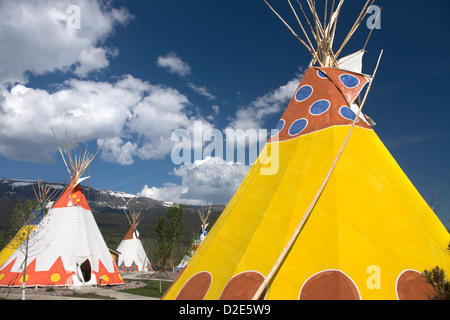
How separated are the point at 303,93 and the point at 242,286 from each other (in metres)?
4.42

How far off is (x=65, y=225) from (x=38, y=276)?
94.4 inches

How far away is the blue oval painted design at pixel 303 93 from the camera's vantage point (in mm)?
6539

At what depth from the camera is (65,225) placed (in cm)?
1416

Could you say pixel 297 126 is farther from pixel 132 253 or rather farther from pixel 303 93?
pixel 132 253

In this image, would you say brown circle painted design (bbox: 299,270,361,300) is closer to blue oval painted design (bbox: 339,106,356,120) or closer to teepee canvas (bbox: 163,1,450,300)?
teepee canvas (bbox: 163,1,450,300)

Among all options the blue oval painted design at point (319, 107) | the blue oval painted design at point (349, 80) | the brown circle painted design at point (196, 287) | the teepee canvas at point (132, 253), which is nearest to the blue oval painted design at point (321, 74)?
the blue oval painted design at point (349, 80)

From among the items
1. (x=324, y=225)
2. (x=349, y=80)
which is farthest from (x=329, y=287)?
(x=349, y=80)

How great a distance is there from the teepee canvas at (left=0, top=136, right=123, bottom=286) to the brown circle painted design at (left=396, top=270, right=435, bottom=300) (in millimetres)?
12578

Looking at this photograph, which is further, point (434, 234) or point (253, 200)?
point (253, 200)

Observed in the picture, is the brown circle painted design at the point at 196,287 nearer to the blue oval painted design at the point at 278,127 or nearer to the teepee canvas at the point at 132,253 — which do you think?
the blue oval painted design at the point at 278,127

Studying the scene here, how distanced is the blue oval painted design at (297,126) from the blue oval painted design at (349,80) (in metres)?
1.28
